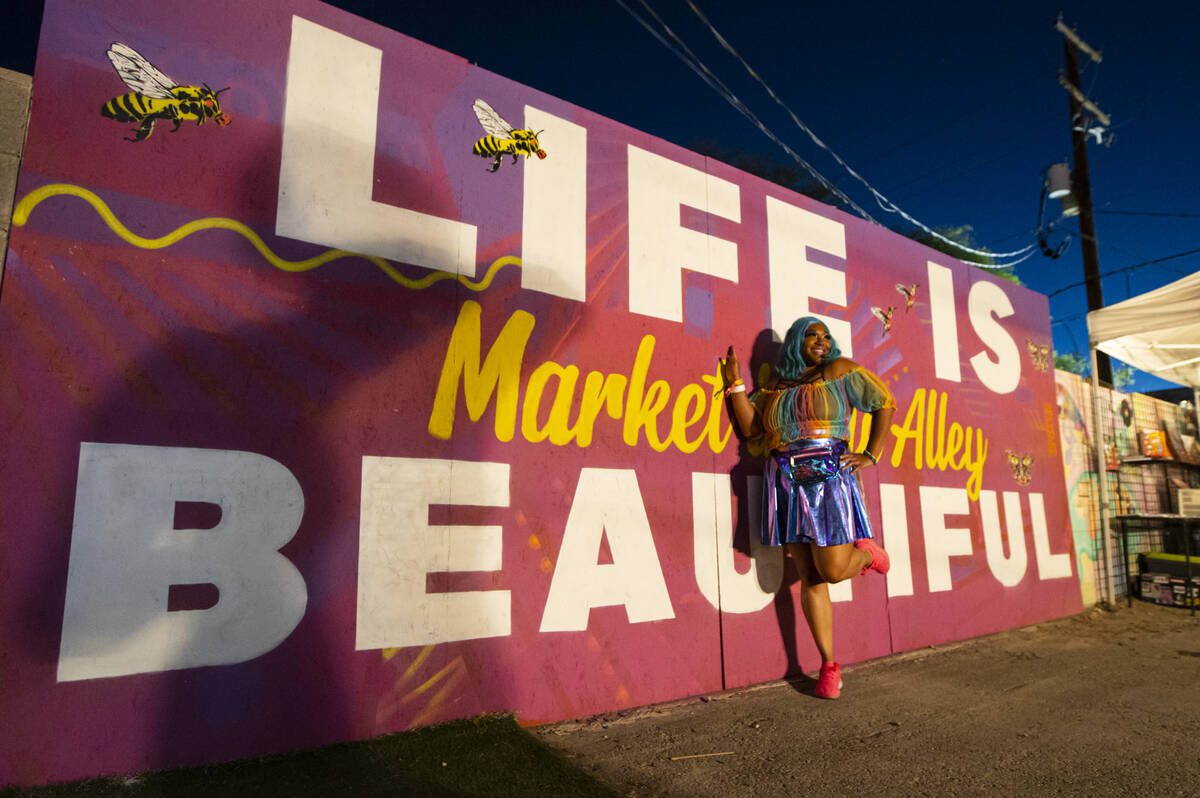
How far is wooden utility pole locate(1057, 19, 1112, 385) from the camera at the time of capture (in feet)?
37.5

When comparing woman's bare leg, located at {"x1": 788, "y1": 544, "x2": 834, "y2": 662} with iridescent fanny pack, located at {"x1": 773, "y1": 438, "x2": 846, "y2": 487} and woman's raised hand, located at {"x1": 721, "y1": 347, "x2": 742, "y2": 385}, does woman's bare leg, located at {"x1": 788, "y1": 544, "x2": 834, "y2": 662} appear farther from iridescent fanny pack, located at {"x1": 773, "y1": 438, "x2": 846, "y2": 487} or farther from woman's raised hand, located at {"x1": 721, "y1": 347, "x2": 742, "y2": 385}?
woman's raised hand, located at {"x1": 721, "y1": 347, "x2": 742, "y2": 385}

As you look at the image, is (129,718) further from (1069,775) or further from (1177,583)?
(1177,583)

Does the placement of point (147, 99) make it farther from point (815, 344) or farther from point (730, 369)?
point (815, 344)

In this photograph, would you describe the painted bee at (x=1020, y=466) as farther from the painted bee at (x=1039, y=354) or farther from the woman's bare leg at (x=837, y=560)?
the woman's bare leg at (x=837, y=560)

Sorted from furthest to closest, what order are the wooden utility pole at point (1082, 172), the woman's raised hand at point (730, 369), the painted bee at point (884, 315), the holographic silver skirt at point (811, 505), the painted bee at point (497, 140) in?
1. the wooden utility pole at point (1082, 172)
2. the painted bee at point (884, 315)
3. the woman's raised hand at point (730, 369)
4. the holographic silver skirt at point (811, 505)
5. the painted bee at point (497, 140)

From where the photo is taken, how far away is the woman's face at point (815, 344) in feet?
11.7

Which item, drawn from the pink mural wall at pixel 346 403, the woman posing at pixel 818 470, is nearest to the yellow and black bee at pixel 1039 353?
the woman posing at pixel 818 470

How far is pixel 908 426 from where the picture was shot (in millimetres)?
4477

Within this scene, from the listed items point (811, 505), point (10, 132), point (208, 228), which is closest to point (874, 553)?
point (811, 505)

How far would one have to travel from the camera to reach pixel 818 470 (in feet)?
10.5

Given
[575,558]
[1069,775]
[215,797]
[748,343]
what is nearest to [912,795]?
[1069,775]

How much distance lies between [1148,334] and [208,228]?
24.9 feet

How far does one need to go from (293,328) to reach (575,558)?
1.39 meters

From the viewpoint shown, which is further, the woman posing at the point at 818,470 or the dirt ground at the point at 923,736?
the woman posing at the point at 818,470
